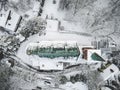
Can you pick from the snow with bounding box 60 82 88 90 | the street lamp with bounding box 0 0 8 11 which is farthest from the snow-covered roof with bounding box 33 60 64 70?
the street lamp with bounding box 0 0 8 11

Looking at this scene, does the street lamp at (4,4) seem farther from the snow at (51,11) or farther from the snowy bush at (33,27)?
the snow at (51,11)

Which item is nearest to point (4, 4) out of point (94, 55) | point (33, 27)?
point (33, 27)

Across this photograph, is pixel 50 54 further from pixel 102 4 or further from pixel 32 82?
pixel 102 4

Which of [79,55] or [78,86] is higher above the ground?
[79,55]

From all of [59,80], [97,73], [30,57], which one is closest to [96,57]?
[97,73]

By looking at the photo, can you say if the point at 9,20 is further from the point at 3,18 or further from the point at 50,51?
the point at 50,51

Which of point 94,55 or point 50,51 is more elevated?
point 50,51

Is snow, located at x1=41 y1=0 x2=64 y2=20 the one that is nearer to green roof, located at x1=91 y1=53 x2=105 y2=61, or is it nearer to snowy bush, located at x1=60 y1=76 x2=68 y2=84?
green roof, located at x1=91 y1=53 x2=105 y2=61
